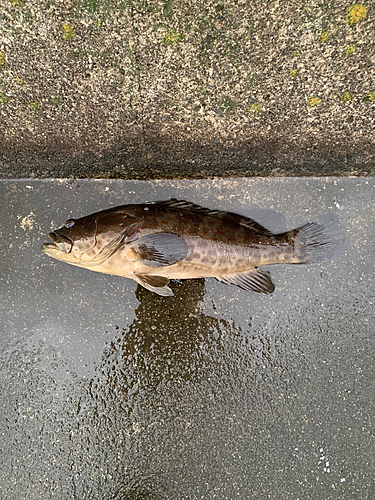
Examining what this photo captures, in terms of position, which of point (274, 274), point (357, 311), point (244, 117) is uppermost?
point (244, 117)

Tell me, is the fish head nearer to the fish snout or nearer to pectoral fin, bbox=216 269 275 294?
the fish snout

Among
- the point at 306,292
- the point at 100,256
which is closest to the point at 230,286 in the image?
the point at 306,292

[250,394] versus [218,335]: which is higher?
[218,335]

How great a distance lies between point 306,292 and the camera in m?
2.93

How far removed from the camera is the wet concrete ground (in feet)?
9.48

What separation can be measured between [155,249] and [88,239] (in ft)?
1.89

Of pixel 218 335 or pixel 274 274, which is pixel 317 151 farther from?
pixel 218 335

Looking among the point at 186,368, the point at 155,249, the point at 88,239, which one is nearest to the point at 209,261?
the point at 155,249

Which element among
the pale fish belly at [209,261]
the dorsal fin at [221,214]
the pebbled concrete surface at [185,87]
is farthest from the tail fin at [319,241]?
the pebbled concrete surface at [185,87]

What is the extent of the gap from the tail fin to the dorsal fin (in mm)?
324

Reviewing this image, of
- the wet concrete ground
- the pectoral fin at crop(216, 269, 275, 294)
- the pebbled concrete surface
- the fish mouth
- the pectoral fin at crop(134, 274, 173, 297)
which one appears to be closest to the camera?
the pebbled concrete surface

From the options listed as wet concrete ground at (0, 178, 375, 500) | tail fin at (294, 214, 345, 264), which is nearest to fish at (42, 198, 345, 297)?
tail fin at (294, 214, 345, 264)

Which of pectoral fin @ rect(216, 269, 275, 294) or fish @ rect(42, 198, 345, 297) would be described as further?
pectoral fin @ rect(216, 269, 275, 294)

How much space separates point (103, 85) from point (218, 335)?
8.40ft
